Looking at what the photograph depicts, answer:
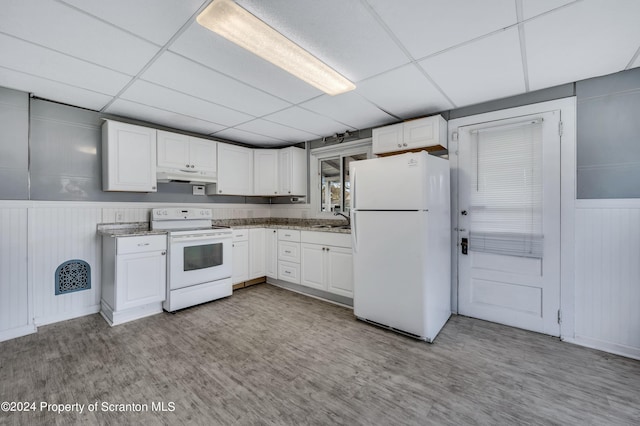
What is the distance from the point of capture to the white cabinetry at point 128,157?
10.3ft

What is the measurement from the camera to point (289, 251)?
4.15m

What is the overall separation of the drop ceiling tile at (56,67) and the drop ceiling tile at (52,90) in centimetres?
11

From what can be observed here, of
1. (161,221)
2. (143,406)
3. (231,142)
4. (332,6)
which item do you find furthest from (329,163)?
(143,406)

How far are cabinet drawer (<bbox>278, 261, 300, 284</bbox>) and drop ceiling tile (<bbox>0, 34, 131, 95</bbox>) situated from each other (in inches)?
114

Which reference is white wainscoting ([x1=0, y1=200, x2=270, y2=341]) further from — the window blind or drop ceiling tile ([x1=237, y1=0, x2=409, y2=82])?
the window blind

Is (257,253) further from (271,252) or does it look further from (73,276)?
(73,276)

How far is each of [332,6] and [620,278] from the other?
3.16m

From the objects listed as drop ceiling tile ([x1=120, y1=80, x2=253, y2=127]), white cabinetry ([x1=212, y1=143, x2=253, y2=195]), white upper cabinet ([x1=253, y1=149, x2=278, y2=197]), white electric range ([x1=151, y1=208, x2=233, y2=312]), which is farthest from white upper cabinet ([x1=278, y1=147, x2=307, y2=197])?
white electric range ([x1=151, y1=208, x2=233, y2=312])

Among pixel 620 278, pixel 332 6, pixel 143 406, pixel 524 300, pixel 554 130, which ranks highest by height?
pixel 332 6

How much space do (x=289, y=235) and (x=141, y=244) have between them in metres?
1.88

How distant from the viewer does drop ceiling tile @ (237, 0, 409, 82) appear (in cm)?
156

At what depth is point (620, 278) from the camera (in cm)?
235

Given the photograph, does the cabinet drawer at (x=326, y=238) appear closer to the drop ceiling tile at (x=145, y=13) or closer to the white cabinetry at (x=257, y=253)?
the white cabinetry at (x=257, y=253)

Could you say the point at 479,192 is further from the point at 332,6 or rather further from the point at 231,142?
the point at 231,142
